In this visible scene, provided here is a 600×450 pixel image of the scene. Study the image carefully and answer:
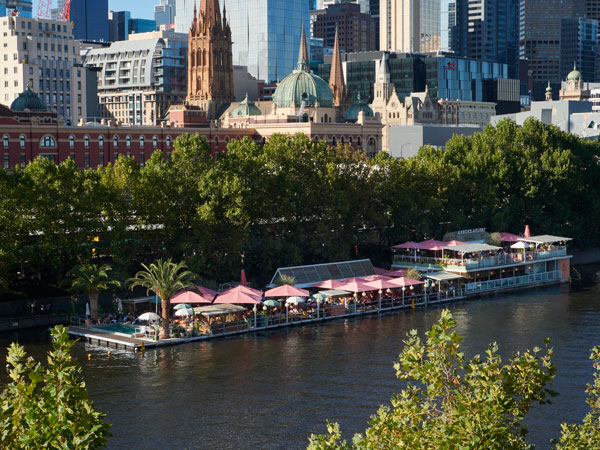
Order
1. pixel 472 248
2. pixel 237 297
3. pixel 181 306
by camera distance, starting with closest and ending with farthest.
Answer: pixel 181 306, pixel 237 297, pixel 472 248

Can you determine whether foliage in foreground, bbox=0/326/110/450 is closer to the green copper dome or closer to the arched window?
the arched window

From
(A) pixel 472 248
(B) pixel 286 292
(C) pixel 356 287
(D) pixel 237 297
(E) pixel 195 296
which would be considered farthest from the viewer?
(A) pixel 472 248

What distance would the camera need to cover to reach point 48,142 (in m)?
158

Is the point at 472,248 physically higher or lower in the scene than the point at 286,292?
higher

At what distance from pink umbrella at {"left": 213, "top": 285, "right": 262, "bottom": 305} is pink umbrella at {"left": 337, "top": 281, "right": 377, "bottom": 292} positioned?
10.2 metres

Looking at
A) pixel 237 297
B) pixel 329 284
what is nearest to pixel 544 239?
pixel 329 284

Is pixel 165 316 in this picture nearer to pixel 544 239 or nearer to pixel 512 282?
pixel 512 282

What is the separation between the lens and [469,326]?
9012 centimetres

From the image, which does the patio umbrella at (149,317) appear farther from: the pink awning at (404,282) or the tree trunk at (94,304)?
the pink awning at (404,282)

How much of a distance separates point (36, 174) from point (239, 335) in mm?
25618

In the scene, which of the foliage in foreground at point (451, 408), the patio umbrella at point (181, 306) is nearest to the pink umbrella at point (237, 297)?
the patio umbrella at point (181, 306)

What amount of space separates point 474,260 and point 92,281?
43.4 metres

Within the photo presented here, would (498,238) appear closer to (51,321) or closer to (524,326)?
(524,326)

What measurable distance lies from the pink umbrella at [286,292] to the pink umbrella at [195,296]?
5324mm
